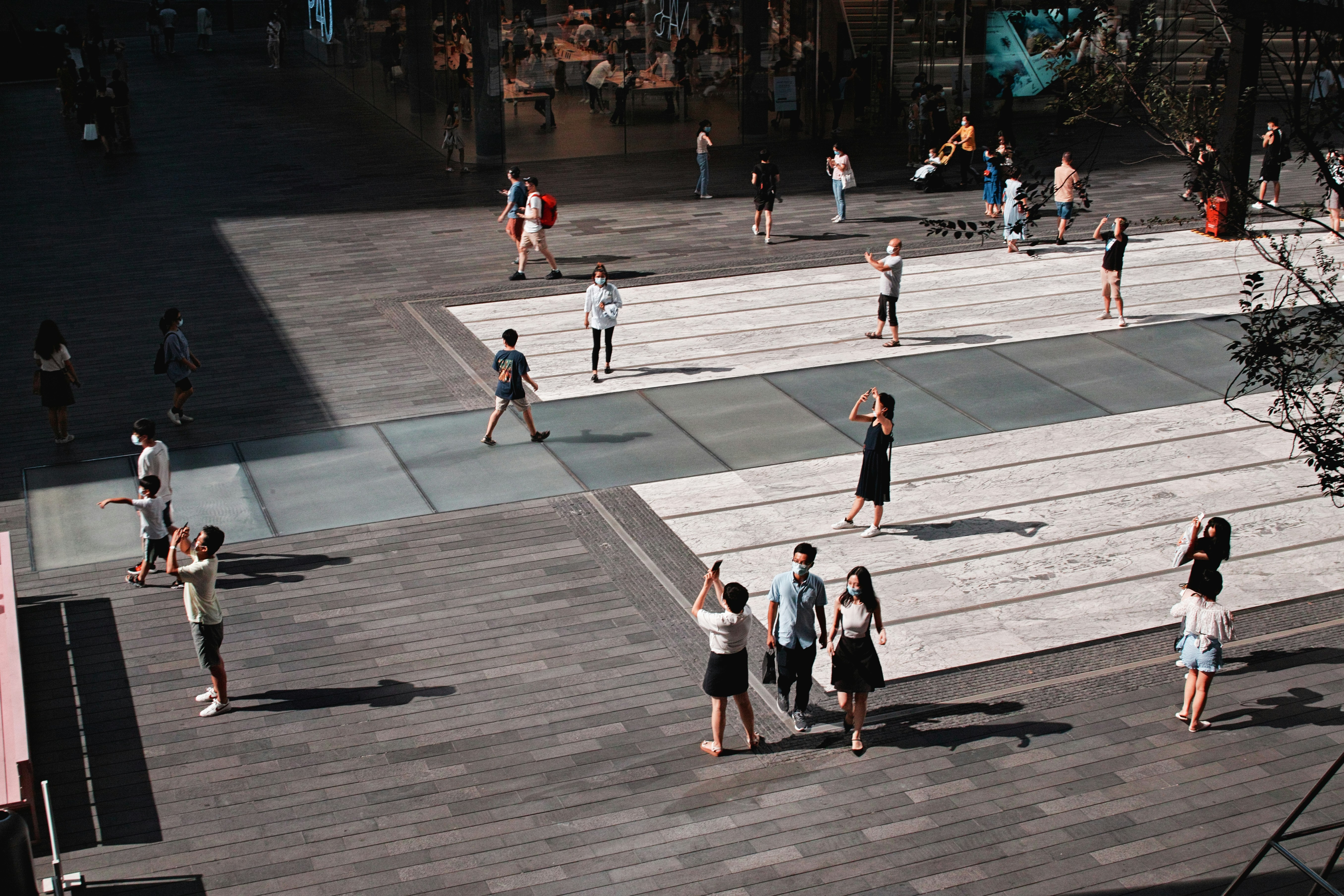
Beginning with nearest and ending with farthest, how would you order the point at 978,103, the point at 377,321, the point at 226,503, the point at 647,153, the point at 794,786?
1. the point at 794,786
2. the point at 226,503
3. the point at 377,321
4. the point at 647,153
5. the point at 978,103

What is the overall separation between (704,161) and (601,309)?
1103cm

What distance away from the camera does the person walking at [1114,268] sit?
18.6 meters

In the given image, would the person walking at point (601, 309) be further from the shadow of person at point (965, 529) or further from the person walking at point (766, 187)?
the person walking at point (766, 187)

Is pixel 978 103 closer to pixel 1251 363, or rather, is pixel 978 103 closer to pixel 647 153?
pixel 647 153

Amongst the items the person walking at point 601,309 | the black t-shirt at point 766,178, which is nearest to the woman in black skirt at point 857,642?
the person walking at point 601,309

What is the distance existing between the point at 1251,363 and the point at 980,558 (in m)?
5.84

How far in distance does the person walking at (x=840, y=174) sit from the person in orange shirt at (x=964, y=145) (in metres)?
3.54

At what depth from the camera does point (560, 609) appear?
12.3 meters

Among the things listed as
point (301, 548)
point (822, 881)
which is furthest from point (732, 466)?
point (822, 881)

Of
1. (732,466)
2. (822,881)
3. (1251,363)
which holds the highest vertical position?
(1251,363)

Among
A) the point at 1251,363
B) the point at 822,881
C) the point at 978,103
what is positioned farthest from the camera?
the point at 978,103

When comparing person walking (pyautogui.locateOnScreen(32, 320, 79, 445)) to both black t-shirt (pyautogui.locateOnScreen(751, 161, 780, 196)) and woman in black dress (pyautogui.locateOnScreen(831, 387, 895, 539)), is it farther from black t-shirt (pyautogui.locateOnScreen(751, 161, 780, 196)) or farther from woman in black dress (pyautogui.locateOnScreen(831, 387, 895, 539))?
black t-shirt (pyautogui.locateOnScreen(751, 161, 780, 196))

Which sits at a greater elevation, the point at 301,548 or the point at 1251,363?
the point at 1251,363

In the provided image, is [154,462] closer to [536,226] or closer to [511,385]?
[511,385]
